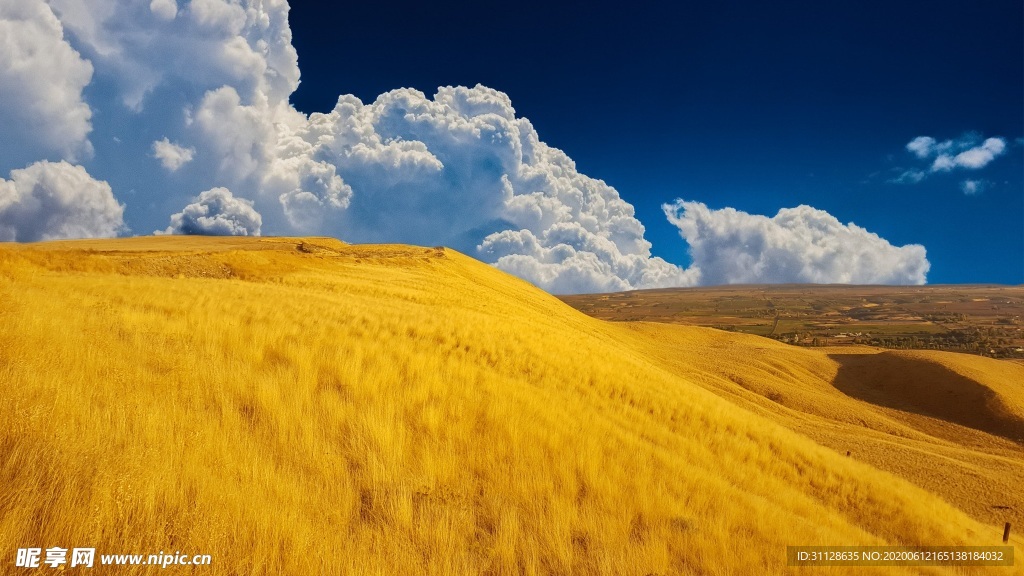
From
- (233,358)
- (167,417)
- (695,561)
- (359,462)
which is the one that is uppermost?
(233,358)

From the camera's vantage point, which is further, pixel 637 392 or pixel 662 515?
pixel 637 392

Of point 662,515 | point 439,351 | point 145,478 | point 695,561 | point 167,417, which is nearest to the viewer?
A: point 145,478

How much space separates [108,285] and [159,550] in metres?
11.7

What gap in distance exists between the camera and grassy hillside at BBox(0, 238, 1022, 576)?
2.94m

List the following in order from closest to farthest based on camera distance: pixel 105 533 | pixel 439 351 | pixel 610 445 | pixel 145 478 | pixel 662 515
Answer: pixel 105 533, pixel 145 478, pixel 662 515, pixel 610 445, pixel 439 351

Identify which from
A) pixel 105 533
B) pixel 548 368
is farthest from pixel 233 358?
pixel 548 368

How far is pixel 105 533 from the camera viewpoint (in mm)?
2656

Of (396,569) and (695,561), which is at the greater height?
(396,569)

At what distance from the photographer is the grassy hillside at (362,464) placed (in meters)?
2.94

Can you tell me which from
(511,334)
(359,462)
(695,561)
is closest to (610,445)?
(695,561)

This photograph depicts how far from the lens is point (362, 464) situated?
416 cm

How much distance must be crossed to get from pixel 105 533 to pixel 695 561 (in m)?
4.26

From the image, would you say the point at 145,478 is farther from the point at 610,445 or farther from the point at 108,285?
the point at 108,285

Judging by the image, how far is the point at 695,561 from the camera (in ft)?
12.3
